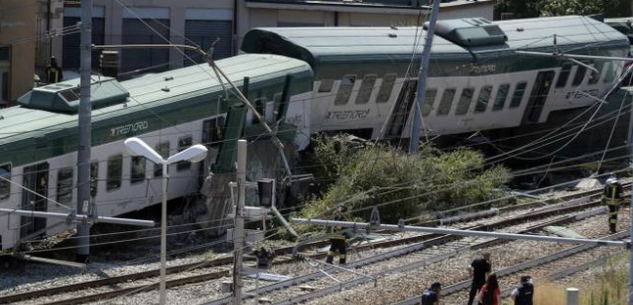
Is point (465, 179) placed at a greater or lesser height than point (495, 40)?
lesser

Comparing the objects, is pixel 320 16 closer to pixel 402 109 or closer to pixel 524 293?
pixel 402 109

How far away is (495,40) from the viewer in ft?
123

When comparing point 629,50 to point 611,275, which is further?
point 629,50

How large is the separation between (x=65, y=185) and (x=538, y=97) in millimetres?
17586

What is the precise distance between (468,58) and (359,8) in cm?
1018

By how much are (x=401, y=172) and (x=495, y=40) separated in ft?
26.3

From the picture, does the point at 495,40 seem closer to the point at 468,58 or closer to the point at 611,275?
the point at 468,58

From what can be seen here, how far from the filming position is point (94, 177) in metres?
26.0

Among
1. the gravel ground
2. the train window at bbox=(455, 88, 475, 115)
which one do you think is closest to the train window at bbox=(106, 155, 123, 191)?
the gravel ground

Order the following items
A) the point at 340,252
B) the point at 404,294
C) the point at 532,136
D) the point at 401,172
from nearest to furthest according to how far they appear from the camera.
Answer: the point at 404,294, the point at 340,252, the point at 401,172, the point at 532,136

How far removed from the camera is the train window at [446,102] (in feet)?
117

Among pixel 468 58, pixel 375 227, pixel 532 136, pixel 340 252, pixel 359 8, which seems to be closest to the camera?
pixel 375 227

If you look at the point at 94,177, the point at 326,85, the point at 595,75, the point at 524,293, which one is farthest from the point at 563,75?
the point at 524,293

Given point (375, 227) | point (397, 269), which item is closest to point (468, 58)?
point (397, 269)
